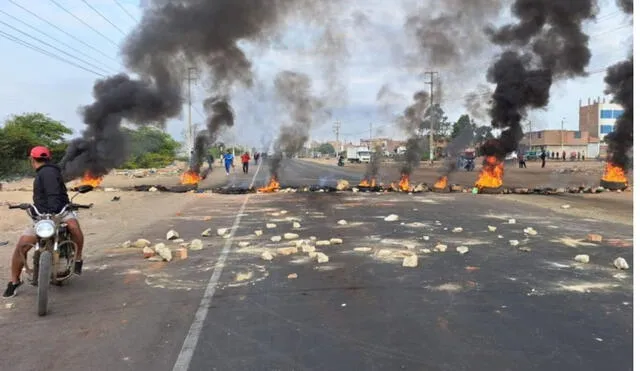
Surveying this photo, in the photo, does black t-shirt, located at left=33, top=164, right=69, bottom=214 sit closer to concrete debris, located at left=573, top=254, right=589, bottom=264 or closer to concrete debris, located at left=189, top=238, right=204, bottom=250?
concrete debris, located at left=189, top=238, right=204, bottom=250

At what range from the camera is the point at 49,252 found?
4855 mm

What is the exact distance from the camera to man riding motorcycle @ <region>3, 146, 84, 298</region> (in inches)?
201

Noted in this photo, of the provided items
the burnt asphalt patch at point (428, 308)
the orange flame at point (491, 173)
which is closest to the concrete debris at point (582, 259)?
the burnt asphalt patch at point (428, 308)

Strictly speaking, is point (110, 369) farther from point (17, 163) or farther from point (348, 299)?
point (17, 163)

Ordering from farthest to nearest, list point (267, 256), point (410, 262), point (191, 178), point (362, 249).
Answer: point (191, 178) → point (362, 249) → point (267, 256) → point (410, 262)

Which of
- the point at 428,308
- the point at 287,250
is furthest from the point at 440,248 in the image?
the point at 428,308

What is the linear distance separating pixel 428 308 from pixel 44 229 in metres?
3.52

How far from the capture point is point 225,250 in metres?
7.59

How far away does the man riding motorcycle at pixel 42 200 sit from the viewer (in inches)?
201

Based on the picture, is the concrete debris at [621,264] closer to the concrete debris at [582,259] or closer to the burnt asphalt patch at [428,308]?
the burnt asphalt patch at [428,308]

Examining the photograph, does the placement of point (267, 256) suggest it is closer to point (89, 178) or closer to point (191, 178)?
point (89, 178)

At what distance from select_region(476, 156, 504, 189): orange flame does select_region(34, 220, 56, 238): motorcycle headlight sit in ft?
55.7

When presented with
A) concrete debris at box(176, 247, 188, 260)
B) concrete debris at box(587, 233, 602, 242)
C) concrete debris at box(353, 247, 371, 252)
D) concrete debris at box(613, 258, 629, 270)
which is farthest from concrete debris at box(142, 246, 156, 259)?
concrete debris at box(587, 233, 602, 242)

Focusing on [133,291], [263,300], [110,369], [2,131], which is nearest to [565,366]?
[263,300]
